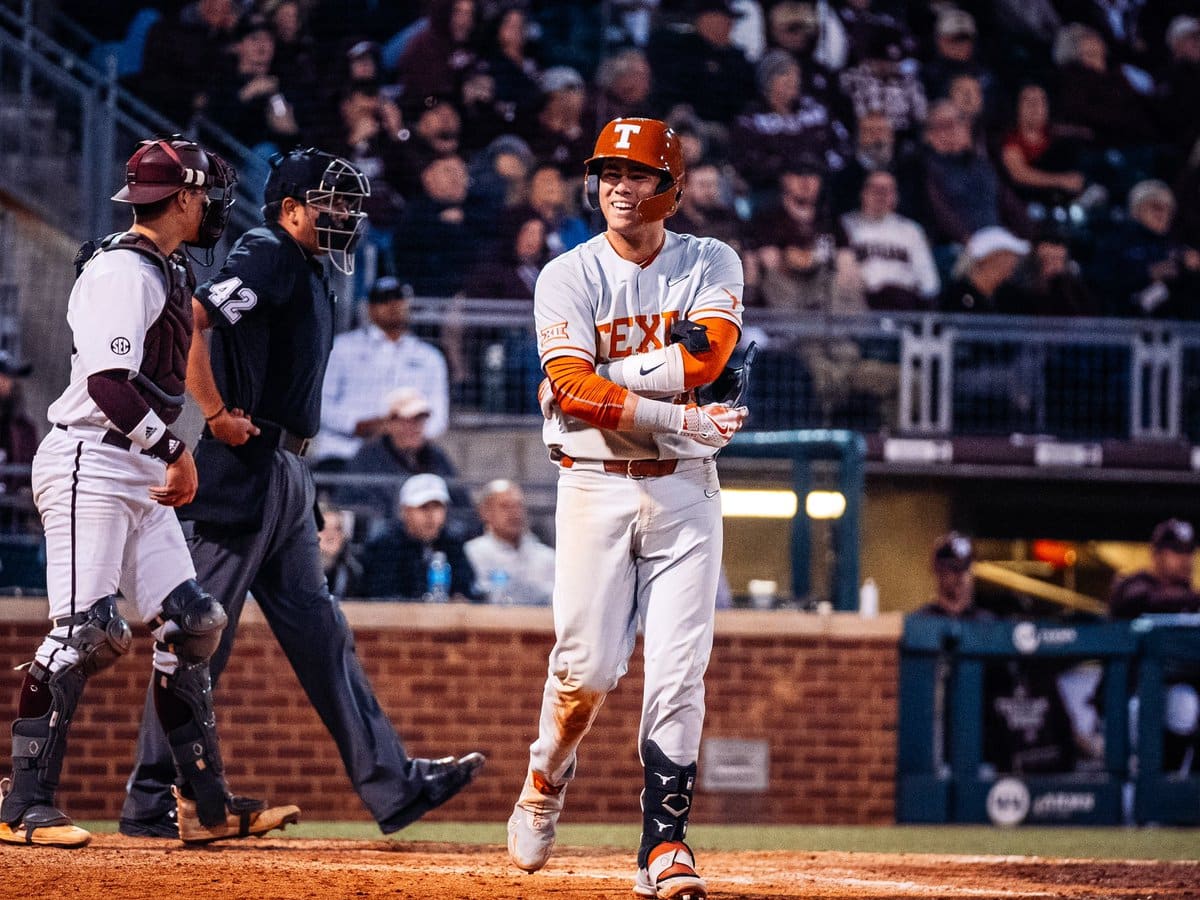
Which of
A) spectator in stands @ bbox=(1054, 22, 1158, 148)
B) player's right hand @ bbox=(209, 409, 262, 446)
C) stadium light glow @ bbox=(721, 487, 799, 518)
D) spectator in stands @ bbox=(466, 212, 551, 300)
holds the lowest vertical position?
stadium light glow @ bbox=(721, 487, 799, 518)

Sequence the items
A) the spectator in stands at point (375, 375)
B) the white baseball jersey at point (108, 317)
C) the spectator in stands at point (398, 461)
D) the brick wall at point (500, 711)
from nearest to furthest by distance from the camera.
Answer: the white baseball jersey at point (108, 317) < the brick wall at point (500, 711) < the spectator in stands at point (398, 461) < the spectator in stands at point (375, 375)

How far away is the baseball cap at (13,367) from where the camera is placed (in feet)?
26.7

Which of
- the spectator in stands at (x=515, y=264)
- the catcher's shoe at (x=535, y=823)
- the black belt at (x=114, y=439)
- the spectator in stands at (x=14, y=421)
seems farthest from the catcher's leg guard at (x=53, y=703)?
the spectator in stands at (x=515, y=264)

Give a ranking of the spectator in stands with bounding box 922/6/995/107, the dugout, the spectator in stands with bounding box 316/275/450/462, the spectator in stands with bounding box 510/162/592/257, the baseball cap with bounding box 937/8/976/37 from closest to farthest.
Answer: the dugout
the spectator in stands with bounding box 316/275/450/462
the spectator in stands with bounding box 510/162/592/257
the spectator in stands with bounding box 922/6/995/107
the baseball cap with bounding box 937/8/976/37

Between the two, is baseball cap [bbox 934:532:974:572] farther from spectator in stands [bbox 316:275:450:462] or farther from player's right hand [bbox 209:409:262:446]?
player's right hand [bbox 209:409:262:446]

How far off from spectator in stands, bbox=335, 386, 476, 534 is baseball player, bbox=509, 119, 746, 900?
3.87 metres

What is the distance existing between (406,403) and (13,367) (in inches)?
76.5

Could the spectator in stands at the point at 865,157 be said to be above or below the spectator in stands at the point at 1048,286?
above

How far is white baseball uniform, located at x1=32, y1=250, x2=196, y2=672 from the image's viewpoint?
186 inches

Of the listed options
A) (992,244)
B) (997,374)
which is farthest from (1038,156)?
(997,374)

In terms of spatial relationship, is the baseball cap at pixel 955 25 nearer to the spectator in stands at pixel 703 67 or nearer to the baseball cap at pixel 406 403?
the spectator in stands at pixel 703 67

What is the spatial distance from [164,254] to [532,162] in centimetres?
567

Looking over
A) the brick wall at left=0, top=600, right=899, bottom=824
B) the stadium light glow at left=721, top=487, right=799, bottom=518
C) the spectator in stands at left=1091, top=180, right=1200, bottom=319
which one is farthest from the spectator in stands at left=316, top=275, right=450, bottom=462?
the spectator in stands at left=1091, top=180, right=1200, bottom=319

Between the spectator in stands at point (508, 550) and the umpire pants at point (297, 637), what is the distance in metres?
2.64
